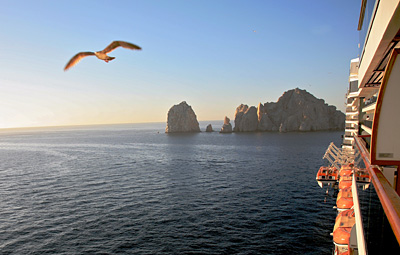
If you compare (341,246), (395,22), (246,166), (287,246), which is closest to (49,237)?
(287,246)

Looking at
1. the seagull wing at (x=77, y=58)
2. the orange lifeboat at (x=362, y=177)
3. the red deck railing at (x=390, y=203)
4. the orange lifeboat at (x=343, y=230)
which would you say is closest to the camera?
the red deck railing at (x=390, y=203)

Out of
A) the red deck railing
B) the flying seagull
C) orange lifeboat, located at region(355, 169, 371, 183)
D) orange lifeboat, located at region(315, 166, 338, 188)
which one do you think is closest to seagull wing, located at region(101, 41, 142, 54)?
the flying seagull

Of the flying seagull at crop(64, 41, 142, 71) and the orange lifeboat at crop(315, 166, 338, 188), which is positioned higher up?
the flying seagull at crop(64, 41, 142, 71)

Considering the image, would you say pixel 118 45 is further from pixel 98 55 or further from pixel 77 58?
pixel 77 58

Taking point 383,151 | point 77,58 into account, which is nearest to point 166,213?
point 77,58

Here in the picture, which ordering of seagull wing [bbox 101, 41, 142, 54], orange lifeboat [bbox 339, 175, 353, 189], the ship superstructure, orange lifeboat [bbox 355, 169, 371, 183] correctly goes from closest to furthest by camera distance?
the ship superstructure, seagull wing [bbox 101, 41, 142, 54], orange lifeboat [bbox 339, 175, 353, 189], orange lifeboat [bbox 355, 169, 371, 183]

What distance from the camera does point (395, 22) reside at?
5.88 m

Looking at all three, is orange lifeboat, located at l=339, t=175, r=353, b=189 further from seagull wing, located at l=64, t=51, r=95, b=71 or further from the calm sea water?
seagull wing, located at l=64, t=51, r=95, b=71

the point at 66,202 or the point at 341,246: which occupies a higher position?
the point at 341,246

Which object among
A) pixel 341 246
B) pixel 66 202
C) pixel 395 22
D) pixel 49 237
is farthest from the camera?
pixel 66 202

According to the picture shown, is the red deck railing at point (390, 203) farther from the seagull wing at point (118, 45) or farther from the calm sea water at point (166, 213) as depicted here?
the calm sea water at point (166, 213)

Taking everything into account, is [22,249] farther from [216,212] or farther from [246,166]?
[246,166]

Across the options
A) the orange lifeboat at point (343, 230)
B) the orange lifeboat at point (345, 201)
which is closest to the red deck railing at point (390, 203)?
the orange lifeboat at point (343, 230)

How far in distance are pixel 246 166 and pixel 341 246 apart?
5157 cm
